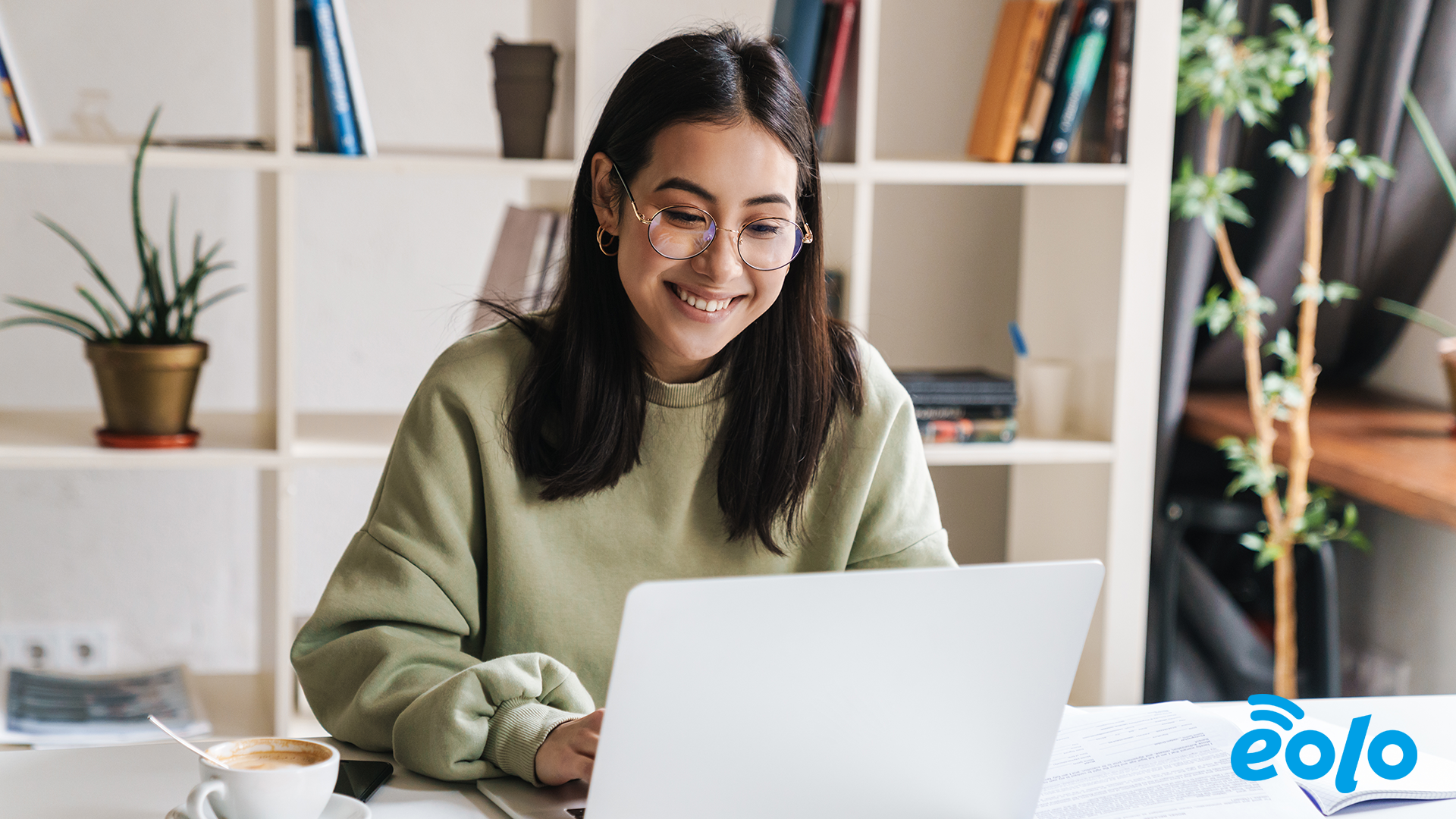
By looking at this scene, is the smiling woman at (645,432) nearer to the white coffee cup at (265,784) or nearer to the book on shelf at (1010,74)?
the white coffee cup at (265,784)

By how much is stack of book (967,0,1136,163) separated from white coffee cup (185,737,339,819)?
1540 millimetres

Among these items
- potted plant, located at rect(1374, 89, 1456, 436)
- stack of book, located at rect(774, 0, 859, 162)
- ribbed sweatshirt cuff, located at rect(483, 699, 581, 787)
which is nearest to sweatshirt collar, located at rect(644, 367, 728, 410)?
ribbed sweatshirt cuff, located at rect(483, 699, 581, 787)

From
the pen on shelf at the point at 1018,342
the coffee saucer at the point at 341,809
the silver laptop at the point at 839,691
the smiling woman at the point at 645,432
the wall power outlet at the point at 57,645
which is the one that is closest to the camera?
the silver laptop at the point at 839,691

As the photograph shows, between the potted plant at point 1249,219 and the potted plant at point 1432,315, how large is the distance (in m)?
0.08

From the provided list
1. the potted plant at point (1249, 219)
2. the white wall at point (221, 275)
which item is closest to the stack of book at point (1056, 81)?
the potted plant at point (1249, 219)

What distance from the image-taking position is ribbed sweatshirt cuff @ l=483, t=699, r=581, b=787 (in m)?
0.91

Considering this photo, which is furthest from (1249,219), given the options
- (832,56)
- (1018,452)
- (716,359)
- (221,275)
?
(221,275)

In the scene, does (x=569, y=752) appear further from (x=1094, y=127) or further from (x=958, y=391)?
(x=1094, y=127)

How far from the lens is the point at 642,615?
0.70 m

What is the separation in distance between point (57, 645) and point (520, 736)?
1.74 meters

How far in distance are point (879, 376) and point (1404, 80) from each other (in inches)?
59.4

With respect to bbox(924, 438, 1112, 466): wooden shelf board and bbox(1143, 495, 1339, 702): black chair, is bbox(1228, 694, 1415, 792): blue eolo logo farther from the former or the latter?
bbox(1143, 495, 1339, 702): black chair

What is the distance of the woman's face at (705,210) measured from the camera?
115cm

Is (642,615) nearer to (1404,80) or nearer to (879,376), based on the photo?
(879,376)
